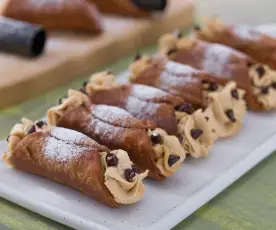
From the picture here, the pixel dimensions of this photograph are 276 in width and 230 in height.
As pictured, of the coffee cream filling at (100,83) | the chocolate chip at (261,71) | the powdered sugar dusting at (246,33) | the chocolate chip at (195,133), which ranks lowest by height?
the chocolate chip at (195,133)

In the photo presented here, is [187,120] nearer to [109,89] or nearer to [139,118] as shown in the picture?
[139,118]

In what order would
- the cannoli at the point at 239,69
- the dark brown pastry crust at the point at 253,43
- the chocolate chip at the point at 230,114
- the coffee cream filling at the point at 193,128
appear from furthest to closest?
the dark brown pastry crust at the point at 253,43 → the cannoli at the point at 239,69 → the chocolate chip at the point at 230,114 → the coffee cream filling at the point at 193,128

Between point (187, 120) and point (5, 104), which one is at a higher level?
point (187, 120)

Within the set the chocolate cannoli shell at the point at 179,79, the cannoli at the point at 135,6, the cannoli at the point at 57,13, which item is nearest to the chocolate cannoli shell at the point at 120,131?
the chocolate cannoli shell at the point at 179,79

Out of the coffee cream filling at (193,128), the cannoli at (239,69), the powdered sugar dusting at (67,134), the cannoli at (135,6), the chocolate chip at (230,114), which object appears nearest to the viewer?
the powdered sugar dusting at (67,134)

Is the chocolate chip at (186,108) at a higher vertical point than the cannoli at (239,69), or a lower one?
lower

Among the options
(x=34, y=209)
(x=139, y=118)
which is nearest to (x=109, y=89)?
(x=139, y=118)

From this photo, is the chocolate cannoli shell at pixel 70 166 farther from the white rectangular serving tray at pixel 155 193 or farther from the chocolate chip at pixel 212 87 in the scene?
the chocolate chip at pixel 212 87
